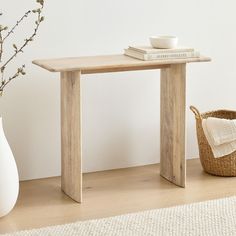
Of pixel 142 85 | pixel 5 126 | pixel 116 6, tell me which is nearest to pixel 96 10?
pixel 116 6

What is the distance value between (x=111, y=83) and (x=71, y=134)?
1.90 feet

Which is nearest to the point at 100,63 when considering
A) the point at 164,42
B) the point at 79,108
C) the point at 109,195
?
the point at 79,108

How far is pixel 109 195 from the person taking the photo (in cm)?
355

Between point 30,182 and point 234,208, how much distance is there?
3.55ft

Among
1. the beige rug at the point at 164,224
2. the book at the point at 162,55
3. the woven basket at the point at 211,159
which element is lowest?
the beige rug at the point at 164,224

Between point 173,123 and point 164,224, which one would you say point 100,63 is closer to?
point 173,123

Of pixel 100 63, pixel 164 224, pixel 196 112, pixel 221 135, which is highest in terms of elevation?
pixel 100 63

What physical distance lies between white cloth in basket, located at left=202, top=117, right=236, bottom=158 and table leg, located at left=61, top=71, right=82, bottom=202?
0.77m

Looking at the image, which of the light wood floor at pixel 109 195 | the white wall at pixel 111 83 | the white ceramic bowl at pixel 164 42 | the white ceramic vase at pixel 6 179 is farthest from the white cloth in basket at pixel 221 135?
the white ceramic vase at pixel 6 179

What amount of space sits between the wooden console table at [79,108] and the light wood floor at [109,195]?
0.27 feet

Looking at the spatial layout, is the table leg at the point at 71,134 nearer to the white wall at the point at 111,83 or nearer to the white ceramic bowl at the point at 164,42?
the white wall at the point at 111,83

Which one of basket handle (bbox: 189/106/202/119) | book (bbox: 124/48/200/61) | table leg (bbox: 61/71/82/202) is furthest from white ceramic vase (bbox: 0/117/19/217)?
basket handle (bbox: 189/106/202/119)

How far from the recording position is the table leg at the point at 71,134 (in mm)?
3354

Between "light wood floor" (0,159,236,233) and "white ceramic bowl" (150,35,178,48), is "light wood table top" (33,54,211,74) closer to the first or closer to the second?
"white ceramic bowl" (150,35,178,48)
